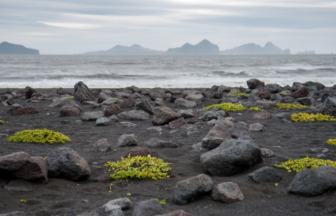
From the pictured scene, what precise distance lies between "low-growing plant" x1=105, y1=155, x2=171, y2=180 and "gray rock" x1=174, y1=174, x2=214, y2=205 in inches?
30.6

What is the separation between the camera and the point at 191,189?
3883 mm

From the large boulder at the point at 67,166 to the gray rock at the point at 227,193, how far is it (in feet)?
6.76

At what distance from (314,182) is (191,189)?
5.75 feet

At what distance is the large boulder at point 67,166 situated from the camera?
4480 mm

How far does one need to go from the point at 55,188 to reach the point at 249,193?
2.88 meters

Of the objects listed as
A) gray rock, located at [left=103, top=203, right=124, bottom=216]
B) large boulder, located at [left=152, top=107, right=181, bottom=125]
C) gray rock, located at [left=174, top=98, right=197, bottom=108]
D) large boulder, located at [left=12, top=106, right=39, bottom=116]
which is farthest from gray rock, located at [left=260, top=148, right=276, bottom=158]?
large boulder, located at [left=12, top=106, right=39, bottom=116]

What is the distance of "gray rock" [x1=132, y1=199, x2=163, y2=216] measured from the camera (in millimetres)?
3424

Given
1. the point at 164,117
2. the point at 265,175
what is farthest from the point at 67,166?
the point at 164,117

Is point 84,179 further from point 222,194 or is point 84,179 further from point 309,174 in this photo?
point 309,174

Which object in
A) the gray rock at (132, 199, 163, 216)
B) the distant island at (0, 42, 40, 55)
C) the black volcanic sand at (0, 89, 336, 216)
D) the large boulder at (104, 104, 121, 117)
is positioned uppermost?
the distant island at (0, 42, 40, 55)

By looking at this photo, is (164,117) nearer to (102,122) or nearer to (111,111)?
(102,122)

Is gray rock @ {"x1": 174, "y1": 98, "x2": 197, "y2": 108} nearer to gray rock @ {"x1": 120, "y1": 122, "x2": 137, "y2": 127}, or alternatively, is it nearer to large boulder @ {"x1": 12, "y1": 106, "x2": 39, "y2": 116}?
gray rock @ {"x1": 120, "y1": 122, "x2": 137, "y2": 127}

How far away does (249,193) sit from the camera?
4.14m

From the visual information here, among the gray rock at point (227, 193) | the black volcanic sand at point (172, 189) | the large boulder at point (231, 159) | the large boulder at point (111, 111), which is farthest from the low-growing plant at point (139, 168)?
the large boulder at point (111, 111)
